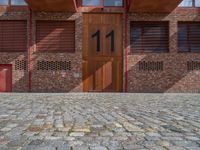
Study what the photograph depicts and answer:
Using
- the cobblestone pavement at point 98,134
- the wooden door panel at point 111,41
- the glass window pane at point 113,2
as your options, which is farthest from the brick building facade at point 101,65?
the cobblestone pavement at point 98,134

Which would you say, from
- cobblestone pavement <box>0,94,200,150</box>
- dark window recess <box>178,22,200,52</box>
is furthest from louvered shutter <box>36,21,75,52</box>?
cobblestone pavement <box>0,94,200,150</box>

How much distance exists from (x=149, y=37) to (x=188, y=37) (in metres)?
2.67

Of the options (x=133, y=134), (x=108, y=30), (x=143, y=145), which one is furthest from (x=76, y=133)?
(x=108, y=30)

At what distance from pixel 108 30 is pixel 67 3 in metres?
3.51

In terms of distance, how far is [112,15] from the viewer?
75.2 feet

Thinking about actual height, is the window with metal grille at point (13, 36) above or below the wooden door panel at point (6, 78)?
above

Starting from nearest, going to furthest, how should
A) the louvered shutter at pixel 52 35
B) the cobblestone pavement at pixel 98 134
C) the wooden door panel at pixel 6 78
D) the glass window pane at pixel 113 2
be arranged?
the cobblestone pavement at pixel 98 134 → the louvered shutter at pixel 52 35 → the wooden door panel at pixel 6 78 → the glass window pane at pixel 113 2

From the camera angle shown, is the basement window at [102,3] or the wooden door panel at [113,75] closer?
the wooden door panel at [113,75]

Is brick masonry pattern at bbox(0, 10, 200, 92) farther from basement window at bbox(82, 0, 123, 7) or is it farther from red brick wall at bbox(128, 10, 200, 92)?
basement window at bbox(82, 0, 123, 7)

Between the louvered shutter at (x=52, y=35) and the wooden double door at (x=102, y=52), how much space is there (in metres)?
1.35

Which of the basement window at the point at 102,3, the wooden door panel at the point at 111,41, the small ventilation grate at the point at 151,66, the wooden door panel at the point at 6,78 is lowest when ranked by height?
the wooden door panel at the point at 6,78

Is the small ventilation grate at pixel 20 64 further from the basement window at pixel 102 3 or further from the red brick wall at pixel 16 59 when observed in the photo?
the basement window at pixel 102 3

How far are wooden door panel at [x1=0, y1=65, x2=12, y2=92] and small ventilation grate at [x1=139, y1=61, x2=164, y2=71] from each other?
28.9 feet

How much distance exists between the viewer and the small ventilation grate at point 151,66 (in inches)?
901
